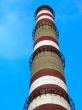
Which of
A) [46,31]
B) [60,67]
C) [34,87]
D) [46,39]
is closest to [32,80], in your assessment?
[34,87]

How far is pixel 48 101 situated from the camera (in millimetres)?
15852

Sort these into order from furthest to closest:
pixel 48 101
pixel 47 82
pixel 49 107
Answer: pixel 47 82 → pixel 48 101 → pixel 49 107

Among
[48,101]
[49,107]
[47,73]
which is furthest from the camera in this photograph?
[47,73]

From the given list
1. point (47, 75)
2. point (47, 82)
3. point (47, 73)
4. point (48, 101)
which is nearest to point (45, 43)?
point (47, 73)

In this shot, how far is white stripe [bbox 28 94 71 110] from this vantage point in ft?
52.2

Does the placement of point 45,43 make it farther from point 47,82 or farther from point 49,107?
point 49,107

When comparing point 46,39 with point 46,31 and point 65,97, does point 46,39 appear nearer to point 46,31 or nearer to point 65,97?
point 46,31

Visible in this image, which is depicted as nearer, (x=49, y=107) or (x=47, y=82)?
(x=49, y=107)

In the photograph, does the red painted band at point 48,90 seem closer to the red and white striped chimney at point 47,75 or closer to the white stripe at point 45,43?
the red and white striped chimney at point 47,75

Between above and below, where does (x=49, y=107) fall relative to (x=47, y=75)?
below

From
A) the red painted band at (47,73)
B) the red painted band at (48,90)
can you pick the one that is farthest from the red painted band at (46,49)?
the red painted band at (48,90)

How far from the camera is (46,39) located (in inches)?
839

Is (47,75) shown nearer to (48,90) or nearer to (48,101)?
(48,90)

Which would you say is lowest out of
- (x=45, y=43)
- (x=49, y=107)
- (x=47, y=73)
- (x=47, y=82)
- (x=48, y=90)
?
(x=49, y=107)
